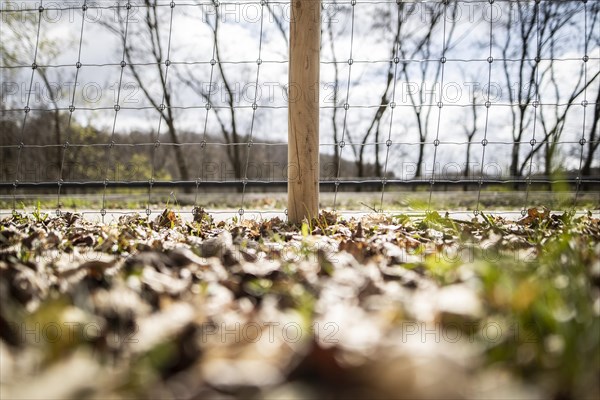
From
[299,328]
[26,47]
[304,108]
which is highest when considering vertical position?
[26,47]

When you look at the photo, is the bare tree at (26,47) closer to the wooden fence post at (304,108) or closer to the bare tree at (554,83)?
the wooden fence post at (304,108)

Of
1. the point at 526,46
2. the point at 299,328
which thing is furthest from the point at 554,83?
the point at 299,328

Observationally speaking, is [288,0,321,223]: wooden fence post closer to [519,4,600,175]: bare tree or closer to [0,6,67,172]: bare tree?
[519,4,600,175]: bare tree

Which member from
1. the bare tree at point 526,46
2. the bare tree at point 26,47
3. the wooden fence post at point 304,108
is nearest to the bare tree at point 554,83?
the bare tree at point 526,46

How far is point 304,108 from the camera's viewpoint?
2141mm

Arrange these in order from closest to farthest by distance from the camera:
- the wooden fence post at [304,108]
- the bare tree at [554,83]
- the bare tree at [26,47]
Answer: the wooden fence post at [304,108] → the bare tree at [554,83] → the bare tree at [26,47]

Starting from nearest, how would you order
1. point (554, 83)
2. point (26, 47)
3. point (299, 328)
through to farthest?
point (299, 328) → point (554, 83) → point (26, 47)

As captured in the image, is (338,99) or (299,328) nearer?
(299,328)

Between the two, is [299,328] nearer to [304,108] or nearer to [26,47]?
[304,108]

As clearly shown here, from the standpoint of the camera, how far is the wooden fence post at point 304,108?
6.95 feet

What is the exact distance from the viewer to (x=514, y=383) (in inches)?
22.7

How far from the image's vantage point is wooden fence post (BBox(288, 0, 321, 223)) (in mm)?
2119

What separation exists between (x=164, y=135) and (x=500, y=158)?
464 cm

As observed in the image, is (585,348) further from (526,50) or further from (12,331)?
(526,50)
